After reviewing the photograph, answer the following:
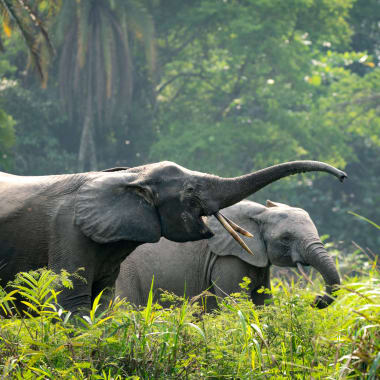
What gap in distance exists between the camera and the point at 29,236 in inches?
225

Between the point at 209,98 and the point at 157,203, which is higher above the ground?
the point at 157,203

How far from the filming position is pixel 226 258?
26.8 feet

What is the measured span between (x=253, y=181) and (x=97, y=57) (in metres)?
22.8

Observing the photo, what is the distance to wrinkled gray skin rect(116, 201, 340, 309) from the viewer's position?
7883 millimetres

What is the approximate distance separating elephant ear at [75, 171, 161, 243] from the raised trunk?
49 centimetres

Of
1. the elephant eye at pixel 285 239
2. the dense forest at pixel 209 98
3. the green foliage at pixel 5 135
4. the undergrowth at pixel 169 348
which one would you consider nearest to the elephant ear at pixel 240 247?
the elephant eye at pixel 285 239

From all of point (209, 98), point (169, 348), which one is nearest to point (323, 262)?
point (169, 348)

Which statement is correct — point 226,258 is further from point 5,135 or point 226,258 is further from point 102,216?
point 5,135

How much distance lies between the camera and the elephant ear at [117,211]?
5566 mm

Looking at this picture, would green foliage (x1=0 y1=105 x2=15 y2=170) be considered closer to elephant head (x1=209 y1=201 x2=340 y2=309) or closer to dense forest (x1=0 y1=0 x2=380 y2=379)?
dense forest (x1=0 y1=0 x2=380 y2=379)

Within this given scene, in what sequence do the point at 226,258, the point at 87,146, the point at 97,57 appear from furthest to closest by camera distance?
the point at 97,57
the point at 87,146
the point at 226,258

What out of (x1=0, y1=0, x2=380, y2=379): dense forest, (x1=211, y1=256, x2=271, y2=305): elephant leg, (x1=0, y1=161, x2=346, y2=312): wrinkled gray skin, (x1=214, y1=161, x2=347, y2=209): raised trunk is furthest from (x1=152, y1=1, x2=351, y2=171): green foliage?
(x1=214, y1=161, x2=347, y2=209): raised trunk

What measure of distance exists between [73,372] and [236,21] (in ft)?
76.2

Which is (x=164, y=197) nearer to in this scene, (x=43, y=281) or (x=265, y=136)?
(x=43, y=281)
